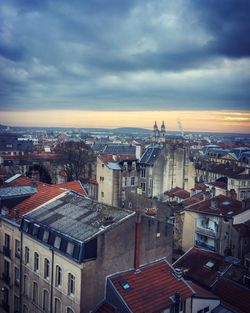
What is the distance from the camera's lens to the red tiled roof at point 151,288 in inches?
694

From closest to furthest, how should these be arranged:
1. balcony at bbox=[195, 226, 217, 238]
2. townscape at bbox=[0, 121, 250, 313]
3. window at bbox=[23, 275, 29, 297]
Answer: townscape at bbox=[0, 121, 250, 313] → window at bbox=[23, 275, 29, 297] → balcony at bbox=[195, 226, 217, 238]

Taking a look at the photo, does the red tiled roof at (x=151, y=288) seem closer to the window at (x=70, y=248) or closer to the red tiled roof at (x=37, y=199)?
the window at (x=70, y=248)

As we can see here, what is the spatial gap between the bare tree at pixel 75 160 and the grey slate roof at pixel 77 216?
33301mm

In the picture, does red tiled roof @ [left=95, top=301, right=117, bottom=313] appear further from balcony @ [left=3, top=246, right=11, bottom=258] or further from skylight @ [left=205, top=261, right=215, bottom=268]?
skylight @ [left=205, top=261, right=215, bottom=268]

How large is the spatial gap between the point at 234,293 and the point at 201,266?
348 cm

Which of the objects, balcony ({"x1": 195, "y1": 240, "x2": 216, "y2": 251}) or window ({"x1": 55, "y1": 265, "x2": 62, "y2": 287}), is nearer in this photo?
window ({"x1": 55, "y1": 265, "x2": 62, "y2": 287})

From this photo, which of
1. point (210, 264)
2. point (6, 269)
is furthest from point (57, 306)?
point (210, 264)

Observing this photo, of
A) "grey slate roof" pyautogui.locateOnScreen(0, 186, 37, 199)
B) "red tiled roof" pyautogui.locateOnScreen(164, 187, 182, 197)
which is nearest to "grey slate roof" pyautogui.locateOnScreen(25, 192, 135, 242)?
"grey slate roof" pyautogui.locateOnScreen(0, 186, 37, 199)

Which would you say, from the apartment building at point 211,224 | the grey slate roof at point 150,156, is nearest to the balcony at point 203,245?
the apartment building at point 211,224

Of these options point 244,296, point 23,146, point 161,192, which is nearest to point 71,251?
point 244,296

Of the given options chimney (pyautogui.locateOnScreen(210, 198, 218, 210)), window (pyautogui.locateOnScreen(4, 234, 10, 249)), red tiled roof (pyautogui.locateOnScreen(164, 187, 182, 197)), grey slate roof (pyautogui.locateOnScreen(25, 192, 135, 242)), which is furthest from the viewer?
red tiled roof (pyautogui.locateOnScreen(164, 187, 182, 197))

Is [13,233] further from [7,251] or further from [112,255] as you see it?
[112,255]

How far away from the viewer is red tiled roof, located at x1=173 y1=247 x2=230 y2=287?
76.9ft

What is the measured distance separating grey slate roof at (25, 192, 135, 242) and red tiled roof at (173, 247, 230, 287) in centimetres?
771
